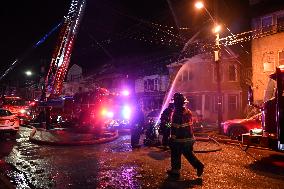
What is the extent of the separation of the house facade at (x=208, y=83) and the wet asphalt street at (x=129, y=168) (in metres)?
18.2

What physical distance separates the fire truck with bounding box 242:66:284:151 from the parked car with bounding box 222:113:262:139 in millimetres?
4362

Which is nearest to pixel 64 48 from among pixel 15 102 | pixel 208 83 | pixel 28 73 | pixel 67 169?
pixel 15 102

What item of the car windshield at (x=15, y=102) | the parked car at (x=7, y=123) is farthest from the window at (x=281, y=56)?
the car windshield at (x=15, y=102)

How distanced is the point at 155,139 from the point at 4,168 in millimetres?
5860

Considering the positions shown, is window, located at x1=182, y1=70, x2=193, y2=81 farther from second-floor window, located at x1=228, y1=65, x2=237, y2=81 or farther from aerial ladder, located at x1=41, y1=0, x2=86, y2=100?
aerial ladder, located at x1=41, y1=0, x2=86, y2=100

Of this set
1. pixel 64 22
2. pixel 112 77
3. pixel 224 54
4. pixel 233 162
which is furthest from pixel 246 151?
pixel 112 77

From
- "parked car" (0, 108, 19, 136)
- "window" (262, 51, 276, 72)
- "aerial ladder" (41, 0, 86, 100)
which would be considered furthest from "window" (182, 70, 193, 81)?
"parked car" (0, 108, 19, 136)

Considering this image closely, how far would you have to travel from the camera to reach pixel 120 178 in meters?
7.28

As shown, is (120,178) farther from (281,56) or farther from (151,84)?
(151,84)

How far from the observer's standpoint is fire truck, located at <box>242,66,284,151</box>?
320 inches

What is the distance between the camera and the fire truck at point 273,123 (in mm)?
8141

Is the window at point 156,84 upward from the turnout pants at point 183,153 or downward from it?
upward

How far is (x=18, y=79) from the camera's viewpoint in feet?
177

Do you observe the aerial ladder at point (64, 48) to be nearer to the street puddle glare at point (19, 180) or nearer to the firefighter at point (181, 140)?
the street puddle glare at point (19, 180)
